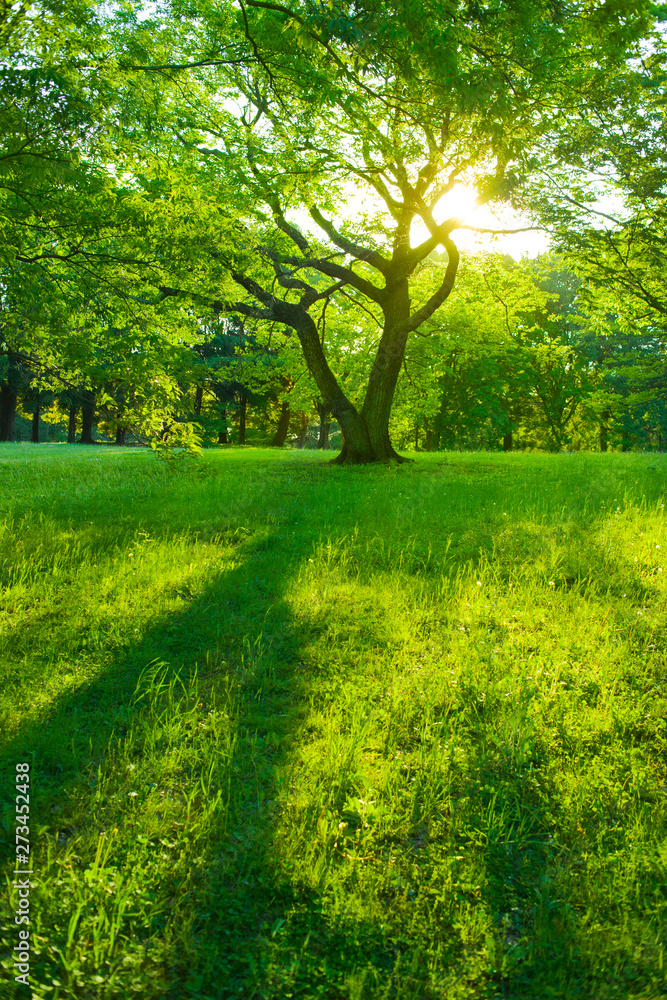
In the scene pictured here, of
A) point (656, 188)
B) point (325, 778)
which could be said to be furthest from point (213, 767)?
point (656, 188)

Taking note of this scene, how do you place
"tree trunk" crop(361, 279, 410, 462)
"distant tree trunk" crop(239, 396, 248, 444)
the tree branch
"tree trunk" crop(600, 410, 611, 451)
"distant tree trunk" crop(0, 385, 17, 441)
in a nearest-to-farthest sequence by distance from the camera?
the tree branch → "tree trunk" crop(361, 279, 410, 462) → "distant tree trunk" crop(0, 385, 17, 441) → "tree trunk" crop(600, 410, 611, 451) → "distant tree trunk" crop(239, 396, 248, 444)

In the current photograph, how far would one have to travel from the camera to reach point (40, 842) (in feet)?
9.30

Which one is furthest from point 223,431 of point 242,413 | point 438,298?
point 438,298

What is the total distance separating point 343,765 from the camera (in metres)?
3.35

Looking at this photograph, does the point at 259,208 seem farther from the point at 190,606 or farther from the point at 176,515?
the point at 190,606

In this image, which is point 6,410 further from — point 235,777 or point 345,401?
point 235,777

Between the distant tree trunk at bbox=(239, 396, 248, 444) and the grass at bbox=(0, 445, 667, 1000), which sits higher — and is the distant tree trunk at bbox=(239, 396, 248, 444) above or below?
above

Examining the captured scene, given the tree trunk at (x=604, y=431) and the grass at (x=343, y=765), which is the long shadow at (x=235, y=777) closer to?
the grass at (x=343, y=765)

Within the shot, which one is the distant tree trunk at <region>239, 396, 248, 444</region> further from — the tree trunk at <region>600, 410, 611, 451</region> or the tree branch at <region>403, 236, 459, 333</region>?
the tree branch at <region>403, 236, 459, 333</region>

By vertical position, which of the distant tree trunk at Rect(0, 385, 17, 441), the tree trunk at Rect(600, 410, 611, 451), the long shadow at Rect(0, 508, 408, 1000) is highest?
the tree trunk at Rect(600, 410, 611, 451)

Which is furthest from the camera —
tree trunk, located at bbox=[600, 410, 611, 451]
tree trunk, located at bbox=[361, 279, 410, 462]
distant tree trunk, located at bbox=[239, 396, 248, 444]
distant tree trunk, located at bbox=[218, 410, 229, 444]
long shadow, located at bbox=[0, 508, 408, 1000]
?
distant tree trunk, located at bbox=[218, 410, 229, 444]

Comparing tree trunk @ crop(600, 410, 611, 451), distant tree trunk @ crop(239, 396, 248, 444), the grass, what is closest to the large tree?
the grass

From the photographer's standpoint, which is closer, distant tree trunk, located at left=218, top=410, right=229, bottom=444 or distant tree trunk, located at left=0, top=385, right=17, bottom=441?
distant tree trunk, located at left=0, top=385, right=17, bottom=441

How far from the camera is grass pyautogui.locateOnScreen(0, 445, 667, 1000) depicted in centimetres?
238
